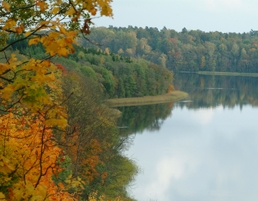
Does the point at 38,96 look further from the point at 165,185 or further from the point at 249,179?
the point at 249,179

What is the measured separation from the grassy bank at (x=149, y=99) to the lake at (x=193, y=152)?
9.09 feet

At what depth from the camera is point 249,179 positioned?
99.4 ft

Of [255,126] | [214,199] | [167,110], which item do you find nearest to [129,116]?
[167,110]

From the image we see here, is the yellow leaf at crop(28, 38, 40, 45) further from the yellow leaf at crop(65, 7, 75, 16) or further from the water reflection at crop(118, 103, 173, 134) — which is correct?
the water reflection at crop(118, 103, 173, 134)

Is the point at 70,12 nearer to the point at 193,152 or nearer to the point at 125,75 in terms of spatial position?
the point at 193,152

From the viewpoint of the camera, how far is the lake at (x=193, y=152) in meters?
27.8

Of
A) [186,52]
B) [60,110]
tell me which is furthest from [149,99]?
[186,52]

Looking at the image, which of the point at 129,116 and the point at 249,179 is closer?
the point at 249,179

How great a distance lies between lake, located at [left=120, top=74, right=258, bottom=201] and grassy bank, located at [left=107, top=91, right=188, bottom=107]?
2770mm

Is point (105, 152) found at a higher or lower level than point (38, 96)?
lower

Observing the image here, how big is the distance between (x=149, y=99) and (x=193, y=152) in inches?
1276

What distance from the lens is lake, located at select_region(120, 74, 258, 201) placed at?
2775 centimetres

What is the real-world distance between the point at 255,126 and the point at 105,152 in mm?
30224

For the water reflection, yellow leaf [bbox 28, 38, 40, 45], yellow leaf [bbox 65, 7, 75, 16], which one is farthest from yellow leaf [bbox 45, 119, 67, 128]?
the water reflection
